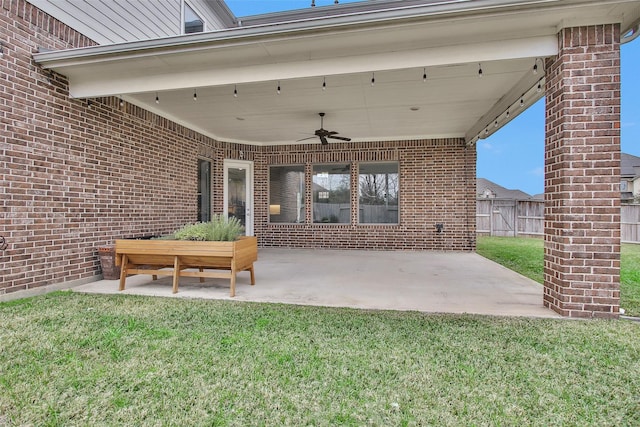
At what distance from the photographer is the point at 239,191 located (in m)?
9.02

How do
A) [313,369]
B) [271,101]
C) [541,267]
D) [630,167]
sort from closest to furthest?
[313,369]
[271,101]
[541,267]
[630,167]

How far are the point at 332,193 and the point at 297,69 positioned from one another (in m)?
5.29

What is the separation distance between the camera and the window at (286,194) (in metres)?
9.13

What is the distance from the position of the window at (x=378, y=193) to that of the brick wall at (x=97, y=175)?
22cm

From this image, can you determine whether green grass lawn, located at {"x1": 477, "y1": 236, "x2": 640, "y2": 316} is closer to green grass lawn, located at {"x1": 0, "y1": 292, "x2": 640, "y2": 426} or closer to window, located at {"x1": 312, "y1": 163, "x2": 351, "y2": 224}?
green grass lawn, located at {"x1": 0, "y1": 292, "x2": 640, "y2": 426}

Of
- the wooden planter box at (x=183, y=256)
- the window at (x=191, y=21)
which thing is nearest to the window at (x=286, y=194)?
the window at (x=191, y=21)

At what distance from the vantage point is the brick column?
123 inches

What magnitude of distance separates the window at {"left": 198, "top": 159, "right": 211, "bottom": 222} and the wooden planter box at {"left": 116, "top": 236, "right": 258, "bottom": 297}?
3.54m

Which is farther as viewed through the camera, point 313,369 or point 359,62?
point 359,62

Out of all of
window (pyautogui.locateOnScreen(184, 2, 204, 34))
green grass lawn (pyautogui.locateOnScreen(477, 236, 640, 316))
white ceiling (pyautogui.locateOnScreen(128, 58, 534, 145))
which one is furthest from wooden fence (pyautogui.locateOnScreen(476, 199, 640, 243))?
window (pyautogui.locateOnScreen(184, 2, 204, 34))

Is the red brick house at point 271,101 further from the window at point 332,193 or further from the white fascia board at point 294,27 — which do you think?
the window at point 332,193

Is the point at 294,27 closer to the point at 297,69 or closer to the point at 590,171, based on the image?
the point at 297,69

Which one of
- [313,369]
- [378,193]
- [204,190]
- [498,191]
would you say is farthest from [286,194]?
[498,191]

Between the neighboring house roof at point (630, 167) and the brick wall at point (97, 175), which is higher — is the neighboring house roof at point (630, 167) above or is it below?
above
